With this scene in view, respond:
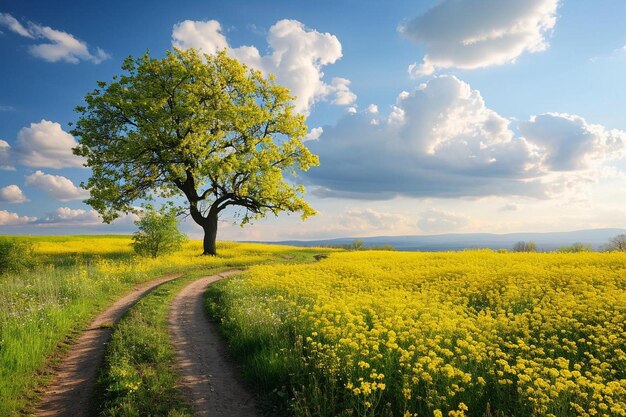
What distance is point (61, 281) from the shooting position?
19.0 metres

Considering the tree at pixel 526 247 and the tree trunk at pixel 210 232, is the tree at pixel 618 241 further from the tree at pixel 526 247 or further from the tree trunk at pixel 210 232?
the tree trunk at pixel 210 232

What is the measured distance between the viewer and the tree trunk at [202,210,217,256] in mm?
38662

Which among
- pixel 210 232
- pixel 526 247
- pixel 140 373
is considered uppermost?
pixel 210 232

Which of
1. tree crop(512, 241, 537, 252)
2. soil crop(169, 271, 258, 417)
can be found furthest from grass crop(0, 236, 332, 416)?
tree crop(512, 241, 537, 252)

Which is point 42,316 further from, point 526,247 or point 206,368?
point 526,247

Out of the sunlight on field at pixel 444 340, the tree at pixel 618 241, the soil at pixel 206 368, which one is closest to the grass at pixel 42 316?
the soil at pixel 206 368

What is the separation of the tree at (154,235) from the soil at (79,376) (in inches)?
725

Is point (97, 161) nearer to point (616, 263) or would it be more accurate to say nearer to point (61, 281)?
point (61, 281)

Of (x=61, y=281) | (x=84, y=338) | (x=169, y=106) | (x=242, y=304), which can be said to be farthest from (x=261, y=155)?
(x=84, y=338)

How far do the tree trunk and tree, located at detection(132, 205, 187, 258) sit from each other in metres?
5.36

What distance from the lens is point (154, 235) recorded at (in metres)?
32.8

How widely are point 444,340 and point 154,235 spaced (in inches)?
1124

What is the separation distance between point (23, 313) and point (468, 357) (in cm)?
1410

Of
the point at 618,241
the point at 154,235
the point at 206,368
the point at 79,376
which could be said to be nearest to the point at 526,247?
the point at 618,241
